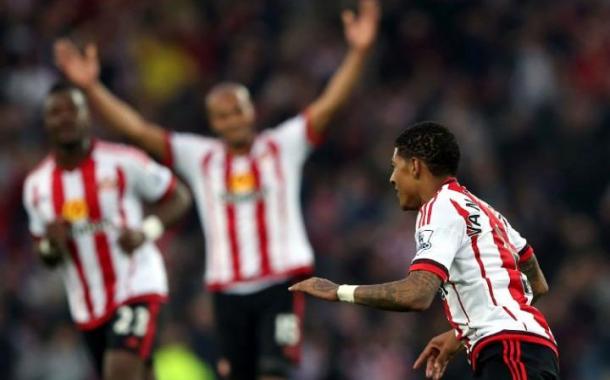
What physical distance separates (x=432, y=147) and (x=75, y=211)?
3.35m

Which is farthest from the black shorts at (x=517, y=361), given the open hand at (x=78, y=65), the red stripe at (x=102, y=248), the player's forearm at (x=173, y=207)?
the open hand at (x=78, y=65)

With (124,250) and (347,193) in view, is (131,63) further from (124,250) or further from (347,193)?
(124,250)

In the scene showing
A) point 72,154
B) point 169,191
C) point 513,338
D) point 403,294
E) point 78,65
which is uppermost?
point 78,65

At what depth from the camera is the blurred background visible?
13.7 metres

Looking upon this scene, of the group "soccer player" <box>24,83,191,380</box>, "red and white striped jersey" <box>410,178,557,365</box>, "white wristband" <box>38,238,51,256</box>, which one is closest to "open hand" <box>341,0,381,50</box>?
"soccer player" <box>24,83,191,380</box>

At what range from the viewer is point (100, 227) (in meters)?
9.11

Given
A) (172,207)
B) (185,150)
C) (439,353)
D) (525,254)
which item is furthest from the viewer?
(185,150)

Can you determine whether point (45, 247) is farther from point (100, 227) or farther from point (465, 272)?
point (465, 272)

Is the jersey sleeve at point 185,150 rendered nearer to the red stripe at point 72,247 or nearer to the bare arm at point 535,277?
the red stripe at point 72,247

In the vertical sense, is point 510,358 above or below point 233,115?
below

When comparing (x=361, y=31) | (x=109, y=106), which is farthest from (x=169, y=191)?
(x=361, y=31)

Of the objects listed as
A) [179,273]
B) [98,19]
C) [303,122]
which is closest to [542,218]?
[179,273]

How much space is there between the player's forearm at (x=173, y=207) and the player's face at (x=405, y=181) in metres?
3.06

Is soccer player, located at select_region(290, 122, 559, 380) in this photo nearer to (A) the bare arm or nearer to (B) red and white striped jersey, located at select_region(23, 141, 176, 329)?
(A) the bare arm
